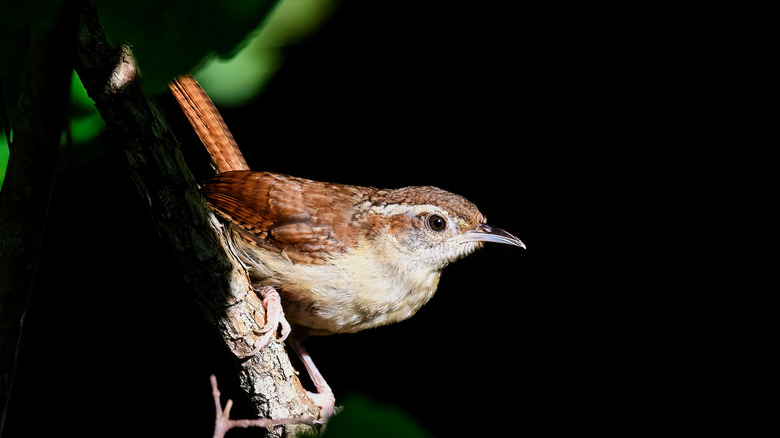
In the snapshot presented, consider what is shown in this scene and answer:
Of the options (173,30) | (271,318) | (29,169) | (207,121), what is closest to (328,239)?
(271,318)

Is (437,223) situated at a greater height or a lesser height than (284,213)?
lesser

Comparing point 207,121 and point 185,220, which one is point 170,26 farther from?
point 207,121

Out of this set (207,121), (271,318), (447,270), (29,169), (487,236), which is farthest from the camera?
(447,270)

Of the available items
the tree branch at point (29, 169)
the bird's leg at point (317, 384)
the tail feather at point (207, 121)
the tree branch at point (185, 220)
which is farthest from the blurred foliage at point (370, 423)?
the bird's leg at point (317, 384)

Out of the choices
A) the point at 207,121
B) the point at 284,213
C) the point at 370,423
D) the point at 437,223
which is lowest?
the point at 370,423

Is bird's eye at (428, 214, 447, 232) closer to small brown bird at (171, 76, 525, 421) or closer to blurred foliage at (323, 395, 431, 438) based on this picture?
small brown bird at (171, 76, 525, 421)

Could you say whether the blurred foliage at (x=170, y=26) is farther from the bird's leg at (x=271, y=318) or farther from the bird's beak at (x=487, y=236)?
the bird's beak at (x=487, y=236)

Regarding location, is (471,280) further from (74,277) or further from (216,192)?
(74,277)
